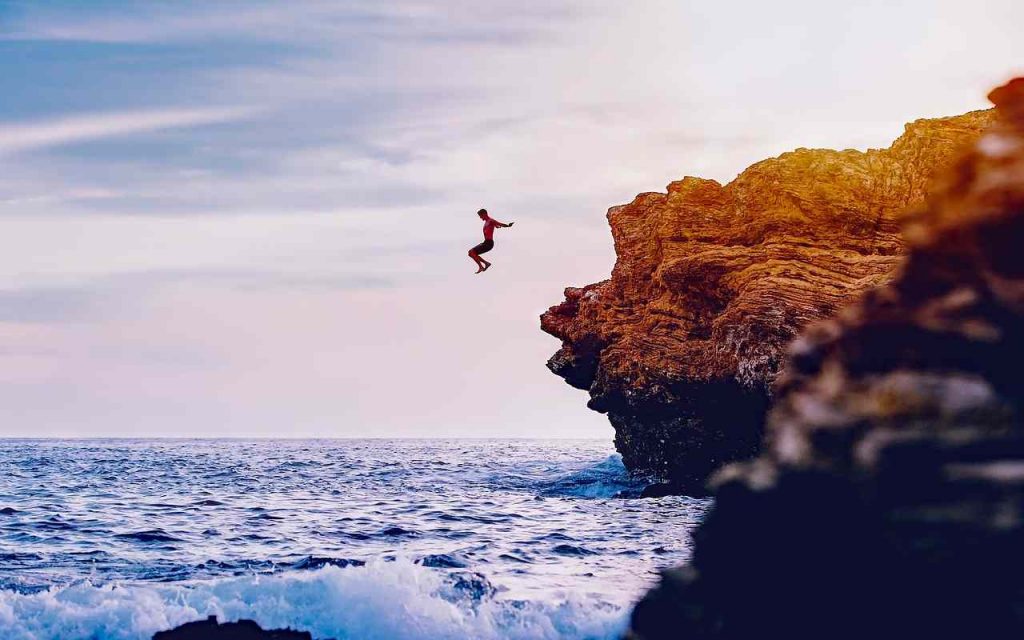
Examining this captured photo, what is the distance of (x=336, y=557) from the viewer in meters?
20.4

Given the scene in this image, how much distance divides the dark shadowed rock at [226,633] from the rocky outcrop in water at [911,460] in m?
9.91

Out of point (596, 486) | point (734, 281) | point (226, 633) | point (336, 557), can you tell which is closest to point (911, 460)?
point (226, 633)

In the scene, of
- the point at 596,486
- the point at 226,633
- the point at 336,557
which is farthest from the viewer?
the point at 596,486

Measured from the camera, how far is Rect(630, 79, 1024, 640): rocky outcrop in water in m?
4.71

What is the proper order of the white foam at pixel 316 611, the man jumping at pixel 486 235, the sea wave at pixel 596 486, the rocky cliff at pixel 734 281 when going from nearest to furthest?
1. the white foam at pixel 316 611
2. the man jumping at pixel 486 235
3. the rocky cliff at pixel 734 281
4. the sea wave at pixel 596 486

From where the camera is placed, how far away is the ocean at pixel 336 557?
47.6 feet

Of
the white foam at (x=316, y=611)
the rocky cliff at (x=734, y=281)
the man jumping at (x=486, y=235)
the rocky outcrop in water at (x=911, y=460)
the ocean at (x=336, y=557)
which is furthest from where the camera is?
the rocky cliff at (x=734, y=281)

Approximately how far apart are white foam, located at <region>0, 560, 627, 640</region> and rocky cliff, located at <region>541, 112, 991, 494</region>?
16.8 meters

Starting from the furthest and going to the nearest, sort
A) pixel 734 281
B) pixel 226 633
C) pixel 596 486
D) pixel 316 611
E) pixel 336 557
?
1. pixel 596 486
2. pixel 734 281
3. pixel 336 557
4. pixel 316 611
5. pixel 226 633

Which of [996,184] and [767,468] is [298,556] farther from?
[996,184]

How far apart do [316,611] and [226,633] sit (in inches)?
52.9

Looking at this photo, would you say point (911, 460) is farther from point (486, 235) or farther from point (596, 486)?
point (596, 486)

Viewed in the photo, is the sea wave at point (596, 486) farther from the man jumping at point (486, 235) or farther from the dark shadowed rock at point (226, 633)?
the dark shadowed rock at point (226, 633)

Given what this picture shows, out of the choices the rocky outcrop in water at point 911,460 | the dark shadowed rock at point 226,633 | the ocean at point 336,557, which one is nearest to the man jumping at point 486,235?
the ocean at point 336,557
